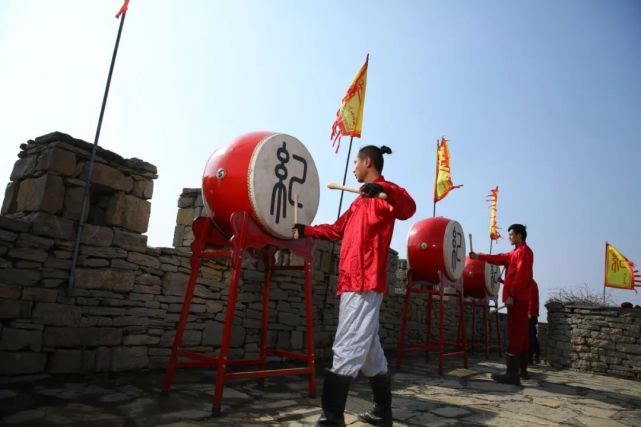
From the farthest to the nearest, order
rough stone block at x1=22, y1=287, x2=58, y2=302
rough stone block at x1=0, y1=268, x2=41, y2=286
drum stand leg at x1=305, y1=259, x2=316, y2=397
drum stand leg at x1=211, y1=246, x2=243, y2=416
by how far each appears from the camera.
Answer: drum stand leg at x1=305, y1=259, x2=316, y2=397 < rough stone block at x1=22, y1=287, x2=58, y2=302 < rough stone block at x1=0, y1=268, x2=41, y2=286 < drum stand leg at x1=211, y1=246, x2=243, y2=416

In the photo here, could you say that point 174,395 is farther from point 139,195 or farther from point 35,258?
point 139,195

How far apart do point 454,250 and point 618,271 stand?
23.3 ft

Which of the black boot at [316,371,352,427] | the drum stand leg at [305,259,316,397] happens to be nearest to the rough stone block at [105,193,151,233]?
the drum stand leg at [305,259,316,397]

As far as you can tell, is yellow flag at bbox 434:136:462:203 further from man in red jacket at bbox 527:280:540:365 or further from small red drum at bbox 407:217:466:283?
man in red jacket at bbox 527:280:540:365

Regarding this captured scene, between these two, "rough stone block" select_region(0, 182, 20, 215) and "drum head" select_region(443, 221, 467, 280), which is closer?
"rough stone block" select_region(0, 182, 20, 215)

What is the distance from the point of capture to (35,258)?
372cm

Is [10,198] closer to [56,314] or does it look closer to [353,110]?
[56,314]

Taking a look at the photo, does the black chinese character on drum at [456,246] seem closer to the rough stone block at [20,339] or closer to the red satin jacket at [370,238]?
the red satin jacket at [370,238]

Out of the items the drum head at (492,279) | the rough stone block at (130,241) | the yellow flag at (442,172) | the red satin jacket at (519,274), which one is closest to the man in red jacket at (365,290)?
the rough stone block at (130,241)

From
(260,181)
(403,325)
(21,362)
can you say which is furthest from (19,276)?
(403,325)

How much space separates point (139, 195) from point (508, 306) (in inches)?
194

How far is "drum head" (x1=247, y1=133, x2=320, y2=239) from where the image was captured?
135 inches

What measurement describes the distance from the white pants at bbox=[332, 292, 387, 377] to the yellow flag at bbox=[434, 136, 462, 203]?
609 cm

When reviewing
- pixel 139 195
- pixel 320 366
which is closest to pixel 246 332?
pixel 320 366
